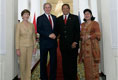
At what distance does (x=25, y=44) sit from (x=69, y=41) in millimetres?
1018

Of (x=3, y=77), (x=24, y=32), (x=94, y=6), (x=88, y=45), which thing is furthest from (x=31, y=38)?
(x=94, y=6)

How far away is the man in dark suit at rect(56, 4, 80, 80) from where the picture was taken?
3.19m

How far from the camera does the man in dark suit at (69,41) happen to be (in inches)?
125

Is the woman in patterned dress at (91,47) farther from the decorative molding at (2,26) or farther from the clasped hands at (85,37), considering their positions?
the decorative molding at (2,26)

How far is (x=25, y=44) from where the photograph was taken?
3.20 meters

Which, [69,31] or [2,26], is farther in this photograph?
[69,31]

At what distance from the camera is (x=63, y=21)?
10.6 feet

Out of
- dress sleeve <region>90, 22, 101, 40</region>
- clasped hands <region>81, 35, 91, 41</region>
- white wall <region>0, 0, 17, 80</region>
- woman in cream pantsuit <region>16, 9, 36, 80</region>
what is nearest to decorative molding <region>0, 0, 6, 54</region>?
white wall <region>0, 0, 17, 80</region>

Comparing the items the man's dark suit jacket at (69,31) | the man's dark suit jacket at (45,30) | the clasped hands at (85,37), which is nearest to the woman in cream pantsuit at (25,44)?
the man's dark suit jacket at (45,30)

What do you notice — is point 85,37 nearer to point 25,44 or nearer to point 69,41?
point 69,41

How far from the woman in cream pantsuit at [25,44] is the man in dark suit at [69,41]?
72cm

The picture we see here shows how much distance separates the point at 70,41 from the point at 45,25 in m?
0.69

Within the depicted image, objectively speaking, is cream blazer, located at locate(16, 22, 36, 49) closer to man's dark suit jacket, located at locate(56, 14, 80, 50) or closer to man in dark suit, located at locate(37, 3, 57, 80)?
man in dark suit, located at locate(37, 3, 57, 80)

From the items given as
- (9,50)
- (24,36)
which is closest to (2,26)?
(24,36)
